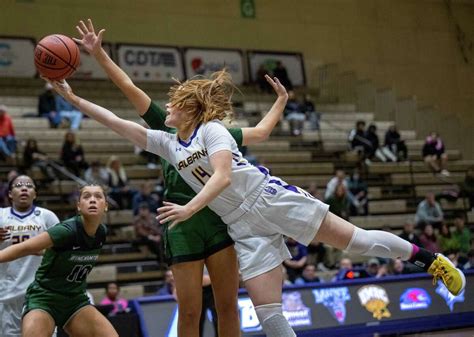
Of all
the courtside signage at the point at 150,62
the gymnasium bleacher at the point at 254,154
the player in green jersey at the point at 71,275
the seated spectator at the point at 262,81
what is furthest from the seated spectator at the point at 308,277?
the seated spectator at the point at 262,81

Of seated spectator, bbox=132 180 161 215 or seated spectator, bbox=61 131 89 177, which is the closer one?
seated spectator, bbox=132 180 161 215

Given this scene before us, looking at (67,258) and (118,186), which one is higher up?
(118,186)

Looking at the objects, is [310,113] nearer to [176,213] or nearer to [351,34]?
[351,34]

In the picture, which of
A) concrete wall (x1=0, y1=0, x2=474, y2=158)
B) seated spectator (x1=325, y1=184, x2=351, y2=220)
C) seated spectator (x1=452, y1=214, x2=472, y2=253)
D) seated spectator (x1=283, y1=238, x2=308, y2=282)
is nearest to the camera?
seated spectator (x1=283, y1=238, x2=308, y2=282)

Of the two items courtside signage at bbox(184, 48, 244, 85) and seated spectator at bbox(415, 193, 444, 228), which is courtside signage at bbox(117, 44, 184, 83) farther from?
seated spectator at bbox(415, 193, 444, 228)

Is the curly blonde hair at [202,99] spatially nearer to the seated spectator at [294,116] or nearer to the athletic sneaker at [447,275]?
the athletic sneaker at [447,275]

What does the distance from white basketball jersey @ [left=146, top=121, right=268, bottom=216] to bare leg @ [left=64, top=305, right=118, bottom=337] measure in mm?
1406

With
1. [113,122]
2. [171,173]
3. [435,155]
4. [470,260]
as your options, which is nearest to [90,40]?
[113,122]

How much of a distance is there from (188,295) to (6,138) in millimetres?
9649

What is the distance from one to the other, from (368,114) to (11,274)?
15.4 metres

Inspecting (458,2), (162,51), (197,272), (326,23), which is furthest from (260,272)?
(458,2)

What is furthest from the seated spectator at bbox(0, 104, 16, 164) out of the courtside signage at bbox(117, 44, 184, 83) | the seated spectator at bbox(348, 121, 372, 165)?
the seated spectator at bbox(348, 121, 372, 165)

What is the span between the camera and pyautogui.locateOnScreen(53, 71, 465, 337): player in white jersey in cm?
462

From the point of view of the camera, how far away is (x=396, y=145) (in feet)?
61.2
